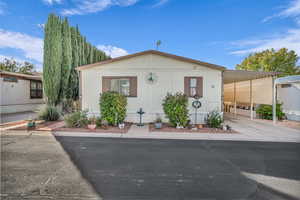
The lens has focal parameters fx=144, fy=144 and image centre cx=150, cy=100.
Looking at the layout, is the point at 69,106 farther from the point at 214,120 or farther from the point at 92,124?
the point at 214,120

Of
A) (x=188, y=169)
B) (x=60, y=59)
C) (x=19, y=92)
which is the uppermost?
(x=60, y=59)

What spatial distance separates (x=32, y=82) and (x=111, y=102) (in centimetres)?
1101

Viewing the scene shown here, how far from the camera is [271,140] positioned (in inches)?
211

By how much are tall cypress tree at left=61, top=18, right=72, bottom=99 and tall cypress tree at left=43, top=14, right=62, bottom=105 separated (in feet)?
1.26

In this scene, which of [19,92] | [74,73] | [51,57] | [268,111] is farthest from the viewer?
[19,92]

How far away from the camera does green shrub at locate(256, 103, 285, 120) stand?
926cm

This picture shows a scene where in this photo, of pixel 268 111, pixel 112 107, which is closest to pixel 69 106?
pixel 112 107

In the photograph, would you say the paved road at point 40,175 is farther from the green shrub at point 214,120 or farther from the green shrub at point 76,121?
the green shrub at point 214,120

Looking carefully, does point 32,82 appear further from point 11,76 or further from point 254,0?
point 254,0

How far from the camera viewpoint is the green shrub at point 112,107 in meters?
7.03

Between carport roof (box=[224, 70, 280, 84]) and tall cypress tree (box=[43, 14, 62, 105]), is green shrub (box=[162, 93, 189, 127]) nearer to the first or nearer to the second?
carport roof (box=[224, 70, 280, 84])

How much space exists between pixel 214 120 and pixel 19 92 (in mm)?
14841

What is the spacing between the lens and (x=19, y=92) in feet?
39.0

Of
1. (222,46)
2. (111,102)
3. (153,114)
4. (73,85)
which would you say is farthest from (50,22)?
(222,46)
